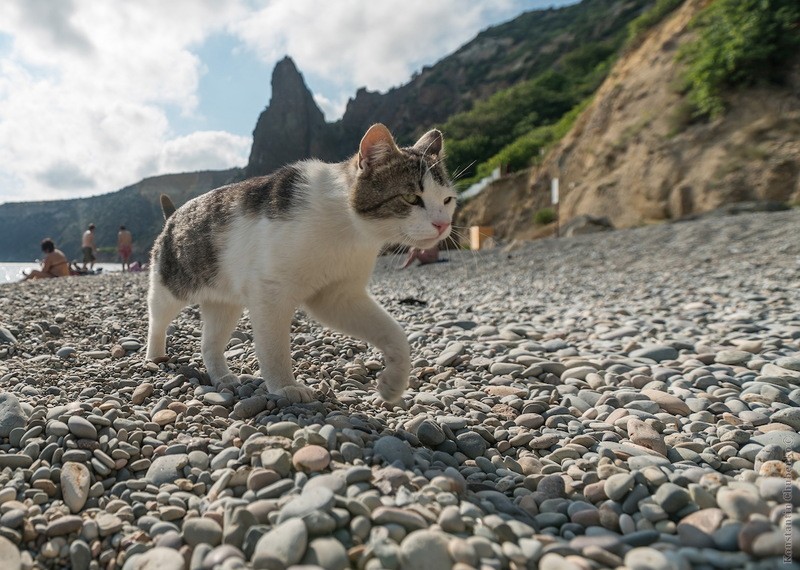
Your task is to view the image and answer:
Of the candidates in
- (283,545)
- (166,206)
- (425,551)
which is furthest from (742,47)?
(283,545)

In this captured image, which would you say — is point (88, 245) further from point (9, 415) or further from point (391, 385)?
point (391, 385)

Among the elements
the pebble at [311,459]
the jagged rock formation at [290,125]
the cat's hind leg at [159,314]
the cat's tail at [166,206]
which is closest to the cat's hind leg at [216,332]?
the cat's hind leg at [159,314]

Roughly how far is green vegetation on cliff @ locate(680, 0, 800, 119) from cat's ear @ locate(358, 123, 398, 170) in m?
15.4

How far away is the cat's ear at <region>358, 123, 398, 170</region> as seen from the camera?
2.64 m

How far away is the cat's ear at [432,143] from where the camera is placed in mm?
3102

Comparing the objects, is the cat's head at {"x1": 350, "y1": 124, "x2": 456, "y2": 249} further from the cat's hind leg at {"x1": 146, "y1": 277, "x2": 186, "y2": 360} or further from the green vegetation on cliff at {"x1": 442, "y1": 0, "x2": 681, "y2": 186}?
the green vegetation on cliff at {"x1": 442, "y1": 0, "x2": 681, "y2": 186}

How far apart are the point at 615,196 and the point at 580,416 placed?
15841mm

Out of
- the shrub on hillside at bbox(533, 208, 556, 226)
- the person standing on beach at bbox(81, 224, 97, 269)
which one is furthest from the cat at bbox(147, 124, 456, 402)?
the shrub on hillside at bbox(533, 208, 556, 226)

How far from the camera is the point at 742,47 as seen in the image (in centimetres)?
1376

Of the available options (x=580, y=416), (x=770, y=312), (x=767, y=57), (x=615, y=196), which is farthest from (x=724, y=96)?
(x=580, y=416)

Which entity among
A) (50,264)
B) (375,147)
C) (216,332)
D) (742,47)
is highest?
(742,47)

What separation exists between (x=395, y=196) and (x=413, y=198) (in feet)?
0.33

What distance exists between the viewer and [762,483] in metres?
1.67

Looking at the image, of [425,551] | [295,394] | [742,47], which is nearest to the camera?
[425,551]
